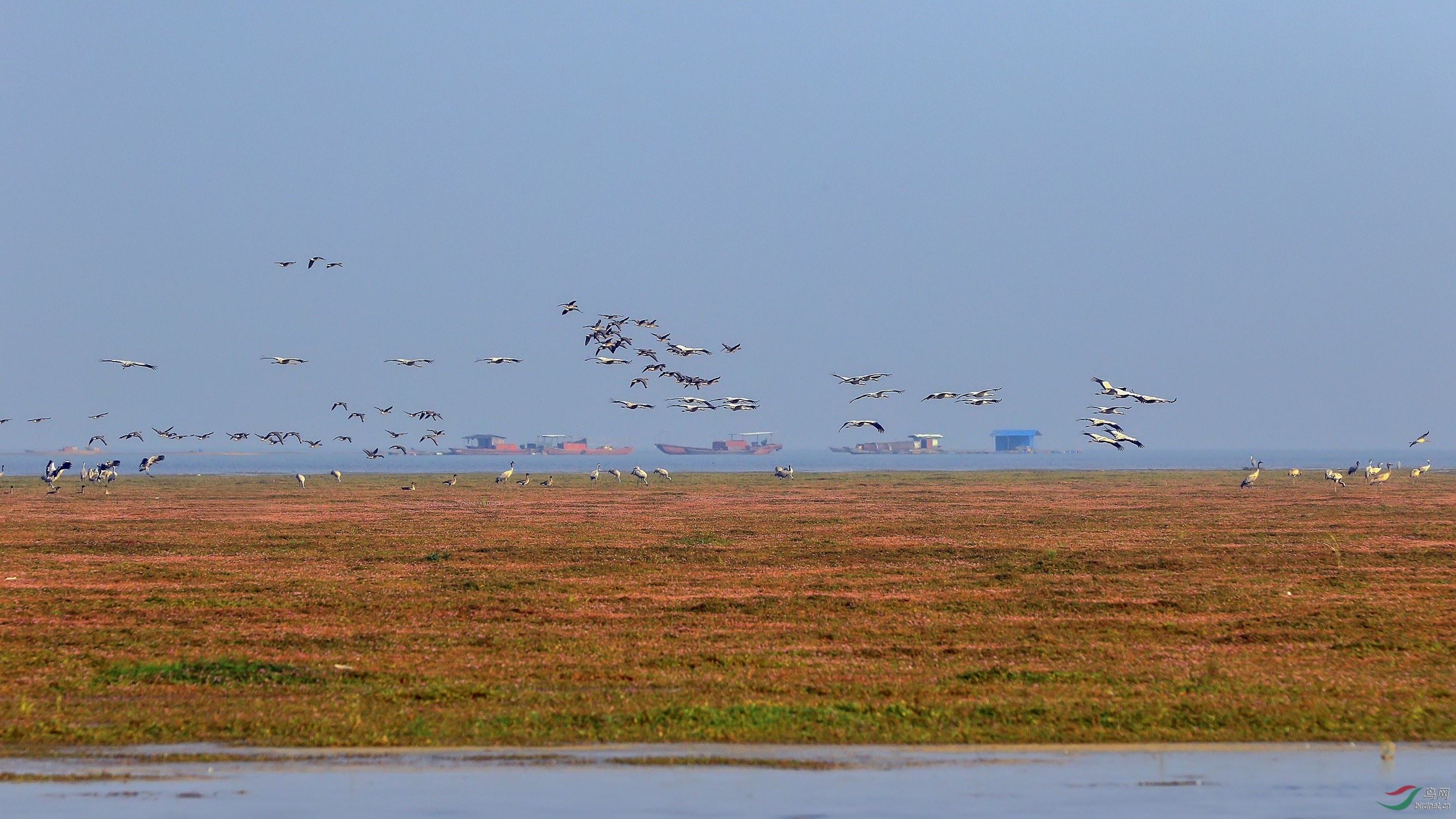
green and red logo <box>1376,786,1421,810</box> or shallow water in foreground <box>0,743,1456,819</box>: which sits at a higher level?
green and red logo <box>1376,786,1421,810</box>

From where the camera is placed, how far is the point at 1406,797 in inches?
512

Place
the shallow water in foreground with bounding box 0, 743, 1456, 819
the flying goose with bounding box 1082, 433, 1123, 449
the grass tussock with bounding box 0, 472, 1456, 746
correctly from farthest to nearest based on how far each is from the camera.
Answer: the flying goose with bounding box 1082, 433, 1123, 449
the grass tussock with bounding box 0, 472, 1456, 746
the shallow water in foreground with bounding box 0, 743, 1456, 819

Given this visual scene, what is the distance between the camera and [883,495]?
79.1 metres

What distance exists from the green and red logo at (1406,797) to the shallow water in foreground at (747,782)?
4 cm

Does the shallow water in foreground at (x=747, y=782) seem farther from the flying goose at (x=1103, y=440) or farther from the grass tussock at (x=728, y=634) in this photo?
the flying goose at (x=1103, y=440)

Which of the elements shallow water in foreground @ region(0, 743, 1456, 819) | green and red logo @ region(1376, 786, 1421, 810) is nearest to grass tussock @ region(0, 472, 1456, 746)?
shallow water in foreground @ region(0, 743, 1456, 819)

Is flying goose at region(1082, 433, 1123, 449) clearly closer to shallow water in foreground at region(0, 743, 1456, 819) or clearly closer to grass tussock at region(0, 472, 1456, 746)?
grass tussock at region(0, 472, 1456, 746)

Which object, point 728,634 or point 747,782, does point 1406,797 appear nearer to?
point 747,782

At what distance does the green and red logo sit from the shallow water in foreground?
0.04m

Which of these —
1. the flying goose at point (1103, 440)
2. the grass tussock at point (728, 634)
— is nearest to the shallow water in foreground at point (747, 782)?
the grass tussock at point (728, 634)

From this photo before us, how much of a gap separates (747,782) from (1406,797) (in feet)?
20.6

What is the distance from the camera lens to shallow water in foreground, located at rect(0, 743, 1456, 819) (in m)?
12.5

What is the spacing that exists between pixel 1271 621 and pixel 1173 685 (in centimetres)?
673

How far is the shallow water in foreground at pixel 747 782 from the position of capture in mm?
12477
